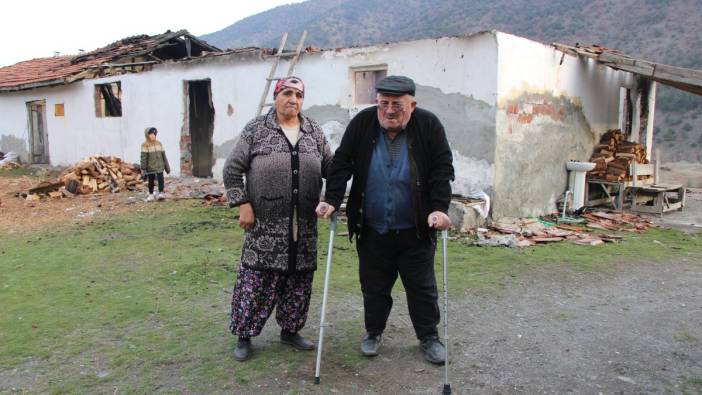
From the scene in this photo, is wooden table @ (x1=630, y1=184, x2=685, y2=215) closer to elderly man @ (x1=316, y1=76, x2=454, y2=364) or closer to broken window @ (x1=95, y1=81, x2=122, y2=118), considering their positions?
elderly man @ (x1=316, y1=76, x2=454, y2=364)

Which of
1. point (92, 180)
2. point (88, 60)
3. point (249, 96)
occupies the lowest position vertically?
point (92, 180)

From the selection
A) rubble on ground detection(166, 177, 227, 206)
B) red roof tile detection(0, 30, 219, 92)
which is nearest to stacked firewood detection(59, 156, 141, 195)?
rubble on ground detection(166, 177, 227, 206)

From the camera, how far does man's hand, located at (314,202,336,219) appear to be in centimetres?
321

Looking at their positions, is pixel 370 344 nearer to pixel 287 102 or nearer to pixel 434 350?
pixel 434 350

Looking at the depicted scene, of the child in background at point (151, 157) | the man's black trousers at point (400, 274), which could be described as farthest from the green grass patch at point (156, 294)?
the child in background at point (151, 157)

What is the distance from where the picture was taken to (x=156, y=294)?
4.88 m

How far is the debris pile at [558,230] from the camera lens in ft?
24.1

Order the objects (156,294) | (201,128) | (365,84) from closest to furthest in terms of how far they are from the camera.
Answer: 1. (156,294)
2. (365,84)
3. (201,128)

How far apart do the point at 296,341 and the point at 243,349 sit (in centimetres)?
37

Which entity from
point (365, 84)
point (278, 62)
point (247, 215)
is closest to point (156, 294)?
point (247, 215)

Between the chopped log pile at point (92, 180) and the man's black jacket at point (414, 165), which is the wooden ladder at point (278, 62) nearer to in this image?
the chopped log pile at point (92, 180)

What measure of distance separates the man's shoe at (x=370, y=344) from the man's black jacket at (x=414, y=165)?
745mm

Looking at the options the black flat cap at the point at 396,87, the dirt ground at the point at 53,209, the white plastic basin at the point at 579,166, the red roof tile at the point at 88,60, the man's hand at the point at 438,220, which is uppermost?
the red roof tile at the point at 88,60

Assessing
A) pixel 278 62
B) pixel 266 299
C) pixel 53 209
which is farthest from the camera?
pixel 278 62
